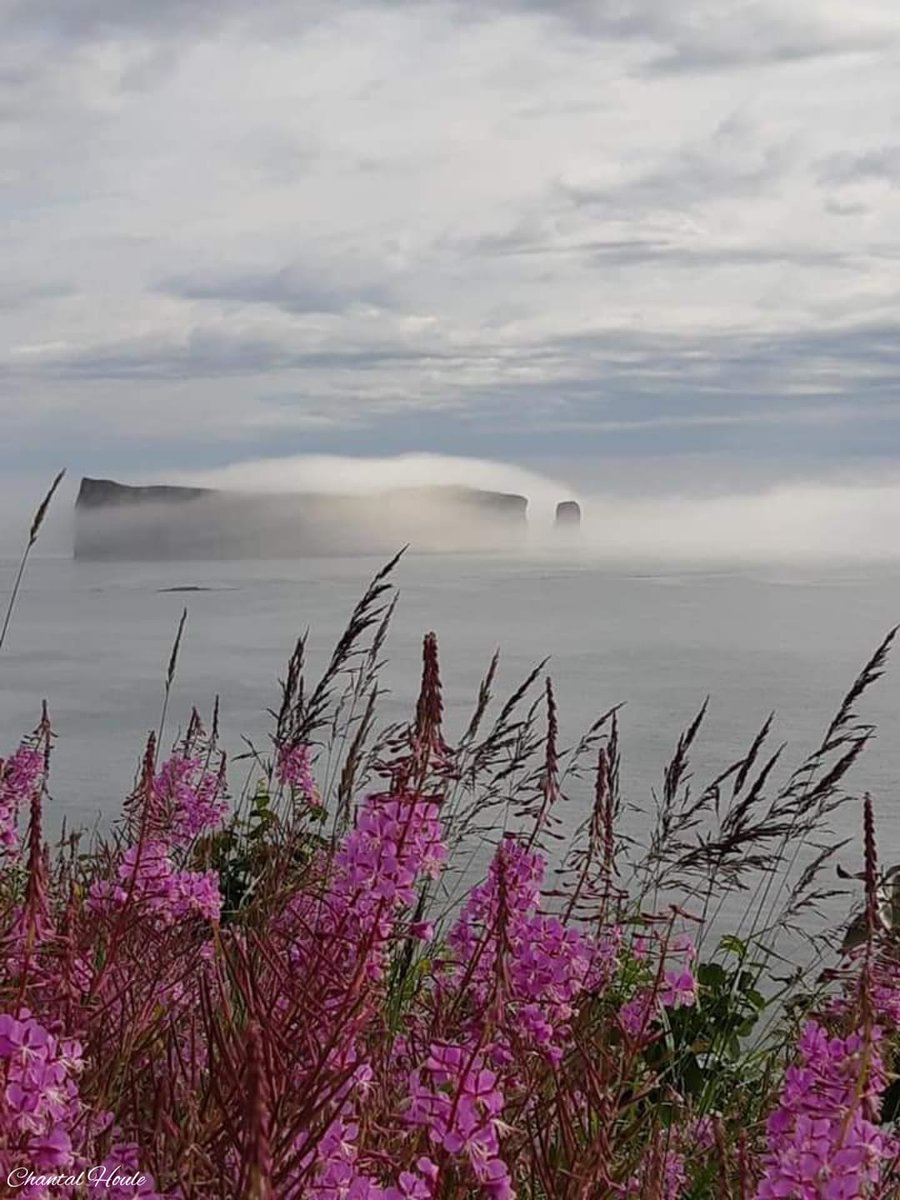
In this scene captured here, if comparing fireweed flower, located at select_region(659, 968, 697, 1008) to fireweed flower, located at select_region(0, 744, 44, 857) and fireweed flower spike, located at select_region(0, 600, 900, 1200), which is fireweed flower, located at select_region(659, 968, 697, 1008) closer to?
fireweed flower spike, located at select_region(0, 600, 900, 1200)

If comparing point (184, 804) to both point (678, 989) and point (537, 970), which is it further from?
point (537, 970)

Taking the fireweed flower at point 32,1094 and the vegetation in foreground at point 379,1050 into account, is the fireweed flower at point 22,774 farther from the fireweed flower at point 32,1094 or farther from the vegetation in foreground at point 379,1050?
the fireweed flower at point 32,1094

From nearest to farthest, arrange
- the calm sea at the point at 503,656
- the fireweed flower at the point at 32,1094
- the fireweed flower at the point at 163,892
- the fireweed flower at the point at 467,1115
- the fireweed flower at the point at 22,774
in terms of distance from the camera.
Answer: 1. the fireweed flower at the point at 32,1094
2. the fireweed flower at the point at 467,1115
3. the fireweed flower at the point at 163,892
4. the fireweed flower at the point at 22,774
5. the calm sea at the point at 503,656

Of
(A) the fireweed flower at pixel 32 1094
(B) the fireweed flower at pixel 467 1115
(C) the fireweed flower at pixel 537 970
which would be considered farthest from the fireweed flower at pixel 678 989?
(A) the fireweed flower at pixel 32 1094

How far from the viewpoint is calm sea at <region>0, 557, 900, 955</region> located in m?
8.76

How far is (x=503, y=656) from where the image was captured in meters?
13.9

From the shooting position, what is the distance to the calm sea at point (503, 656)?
876cm

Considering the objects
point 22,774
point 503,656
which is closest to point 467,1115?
point 22,774

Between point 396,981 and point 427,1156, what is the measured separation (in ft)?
4.68

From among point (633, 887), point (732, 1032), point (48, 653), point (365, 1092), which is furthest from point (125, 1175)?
point (48, 653)

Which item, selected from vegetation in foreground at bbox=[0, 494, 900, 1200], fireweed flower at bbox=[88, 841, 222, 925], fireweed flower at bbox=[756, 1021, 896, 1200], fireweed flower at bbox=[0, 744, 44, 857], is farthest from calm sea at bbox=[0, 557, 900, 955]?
fireweed flower at bbox=[756, 1021, 896, 1200]

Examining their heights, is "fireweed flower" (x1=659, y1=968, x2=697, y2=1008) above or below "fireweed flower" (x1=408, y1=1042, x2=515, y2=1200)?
below

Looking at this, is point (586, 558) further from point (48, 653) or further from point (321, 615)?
point (48, 653)

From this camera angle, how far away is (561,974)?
205 cm
